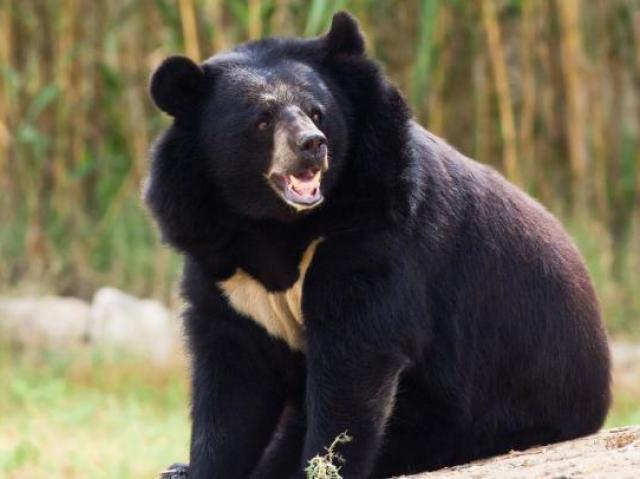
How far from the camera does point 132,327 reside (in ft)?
32.9

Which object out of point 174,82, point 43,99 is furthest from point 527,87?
point 174,82

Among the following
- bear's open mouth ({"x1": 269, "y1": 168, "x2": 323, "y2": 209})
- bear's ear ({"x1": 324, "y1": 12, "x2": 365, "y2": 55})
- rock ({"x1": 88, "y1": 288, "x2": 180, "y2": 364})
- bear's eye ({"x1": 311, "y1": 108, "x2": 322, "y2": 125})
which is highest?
bear's ear ({"x1": 324, "y1": 12, "x2": 365, "y2": 55})

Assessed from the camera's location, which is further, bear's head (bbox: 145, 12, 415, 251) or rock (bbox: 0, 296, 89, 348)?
rock (bbox: 0, 296, 89, 348)

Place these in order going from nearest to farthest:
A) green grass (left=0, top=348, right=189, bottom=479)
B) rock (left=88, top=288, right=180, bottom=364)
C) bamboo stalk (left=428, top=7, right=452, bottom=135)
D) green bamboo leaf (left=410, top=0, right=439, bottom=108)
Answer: green grass (left=0, top=348, right=189, bottom=479) → green bamboo leaf (left=410, top=0, right=439, bottom=108) → rock (left=88, top=288, right=180, bottom=364) → bamboo stalk (left=428, top=7, right=452, bottom=135)

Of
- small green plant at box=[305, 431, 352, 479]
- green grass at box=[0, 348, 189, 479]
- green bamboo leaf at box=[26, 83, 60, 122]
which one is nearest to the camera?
small green plant at box=[305, 431, 352, 479]

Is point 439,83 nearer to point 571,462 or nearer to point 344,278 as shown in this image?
point 344,278

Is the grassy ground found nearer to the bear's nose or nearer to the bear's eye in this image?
the bear's eye

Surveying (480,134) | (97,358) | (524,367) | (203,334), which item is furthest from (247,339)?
(480,134)

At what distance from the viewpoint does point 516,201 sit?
208 inches

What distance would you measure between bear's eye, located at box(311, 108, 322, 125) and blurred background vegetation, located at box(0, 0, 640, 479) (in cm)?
483

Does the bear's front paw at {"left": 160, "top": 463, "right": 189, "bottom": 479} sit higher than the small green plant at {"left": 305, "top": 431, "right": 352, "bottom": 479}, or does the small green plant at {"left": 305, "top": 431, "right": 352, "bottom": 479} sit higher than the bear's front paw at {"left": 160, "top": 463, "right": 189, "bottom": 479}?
the small green plant at {"left": 305, "top": 431, "right": 352, "bottom": 479}

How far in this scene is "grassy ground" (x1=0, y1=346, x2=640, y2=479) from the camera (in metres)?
7.12

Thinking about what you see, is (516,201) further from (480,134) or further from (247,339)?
(480,134)

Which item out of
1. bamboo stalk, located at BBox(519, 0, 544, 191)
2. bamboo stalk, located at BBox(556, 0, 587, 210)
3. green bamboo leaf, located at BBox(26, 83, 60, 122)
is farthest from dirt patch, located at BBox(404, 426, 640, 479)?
green bamboo leaf, located at BBox(26, 83, 60, 122)
